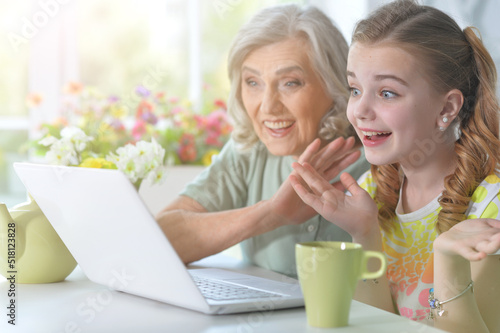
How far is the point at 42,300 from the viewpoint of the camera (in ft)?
3.34

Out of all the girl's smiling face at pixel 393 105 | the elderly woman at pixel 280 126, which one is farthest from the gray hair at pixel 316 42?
the girl's smiling face at pixel 393 105

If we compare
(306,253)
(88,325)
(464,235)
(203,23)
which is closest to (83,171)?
(88,325)

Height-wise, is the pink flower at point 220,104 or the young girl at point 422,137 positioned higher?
the young girl at point 422,137

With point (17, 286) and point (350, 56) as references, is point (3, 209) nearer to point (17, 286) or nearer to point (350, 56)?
point (17, 286)

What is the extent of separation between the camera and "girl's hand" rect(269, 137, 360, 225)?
1.45 meters

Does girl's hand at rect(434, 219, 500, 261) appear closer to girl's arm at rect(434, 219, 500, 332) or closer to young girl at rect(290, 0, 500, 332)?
girl's arm at rect(434, 219, 500, 332)

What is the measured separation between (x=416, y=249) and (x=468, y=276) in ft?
0.94

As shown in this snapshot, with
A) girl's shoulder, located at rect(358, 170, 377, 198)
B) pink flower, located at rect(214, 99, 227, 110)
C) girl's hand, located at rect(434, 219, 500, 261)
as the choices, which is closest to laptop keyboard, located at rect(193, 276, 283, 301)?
girl's hand, located at rect(434, 219, 500, 261)

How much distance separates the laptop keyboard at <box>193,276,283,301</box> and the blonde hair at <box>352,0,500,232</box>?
17.1 inches

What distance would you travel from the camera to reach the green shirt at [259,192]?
5.39 ft

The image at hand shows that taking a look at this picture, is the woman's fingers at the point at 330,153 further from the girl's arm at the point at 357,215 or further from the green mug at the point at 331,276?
the green mug at the point at 331,276

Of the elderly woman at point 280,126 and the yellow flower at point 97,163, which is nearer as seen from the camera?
the yellow flower at point 97,163

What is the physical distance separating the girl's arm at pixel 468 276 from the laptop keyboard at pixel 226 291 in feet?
0.90

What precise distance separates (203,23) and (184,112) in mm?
679
